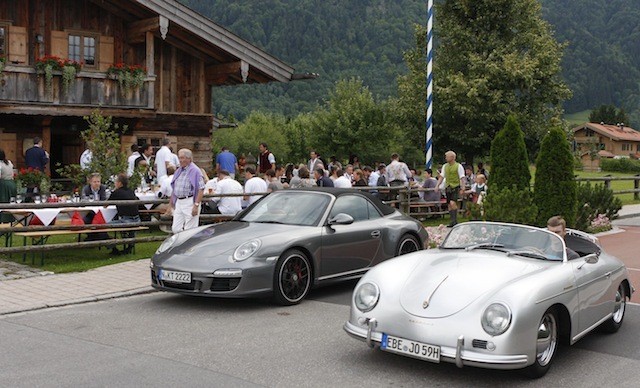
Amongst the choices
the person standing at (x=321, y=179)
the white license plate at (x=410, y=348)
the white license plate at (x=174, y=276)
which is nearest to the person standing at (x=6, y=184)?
the person standing at (x=321, y=179)

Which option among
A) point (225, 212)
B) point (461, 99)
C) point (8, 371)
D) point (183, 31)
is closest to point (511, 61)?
point (461, 99)

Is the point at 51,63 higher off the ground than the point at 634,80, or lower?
lower

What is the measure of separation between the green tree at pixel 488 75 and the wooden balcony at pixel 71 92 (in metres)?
18.5

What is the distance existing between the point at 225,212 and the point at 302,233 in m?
5.20

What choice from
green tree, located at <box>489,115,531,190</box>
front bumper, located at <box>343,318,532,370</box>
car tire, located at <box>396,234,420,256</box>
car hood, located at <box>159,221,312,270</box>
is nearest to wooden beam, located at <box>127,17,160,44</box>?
green tree, located at <box>489,115,531,190</box>

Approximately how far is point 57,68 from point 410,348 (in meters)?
19.3

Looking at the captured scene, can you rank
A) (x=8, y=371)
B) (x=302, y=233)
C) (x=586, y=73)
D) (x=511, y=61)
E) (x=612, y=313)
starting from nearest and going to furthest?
(x=8, y=371) < (x=612, y=313) < (x=302, y=233) < (x=511, y=61) < (x=586, y=73)

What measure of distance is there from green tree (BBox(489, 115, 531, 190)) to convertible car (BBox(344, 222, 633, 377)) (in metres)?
7.80

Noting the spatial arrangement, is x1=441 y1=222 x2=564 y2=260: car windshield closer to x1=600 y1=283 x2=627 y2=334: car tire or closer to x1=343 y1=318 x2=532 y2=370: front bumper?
x1=600 y1=283 x2=627 y2=334: car tire

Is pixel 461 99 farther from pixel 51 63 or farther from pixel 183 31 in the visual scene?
pixel 51 63

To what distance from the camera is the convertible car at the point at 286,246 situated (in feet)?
29.1

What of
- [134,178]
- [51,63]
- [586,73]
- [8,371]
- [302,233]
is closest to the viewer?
[8,371]

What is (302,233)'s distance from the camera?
956 centimetres

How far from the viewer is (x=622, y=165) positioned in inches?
3610
